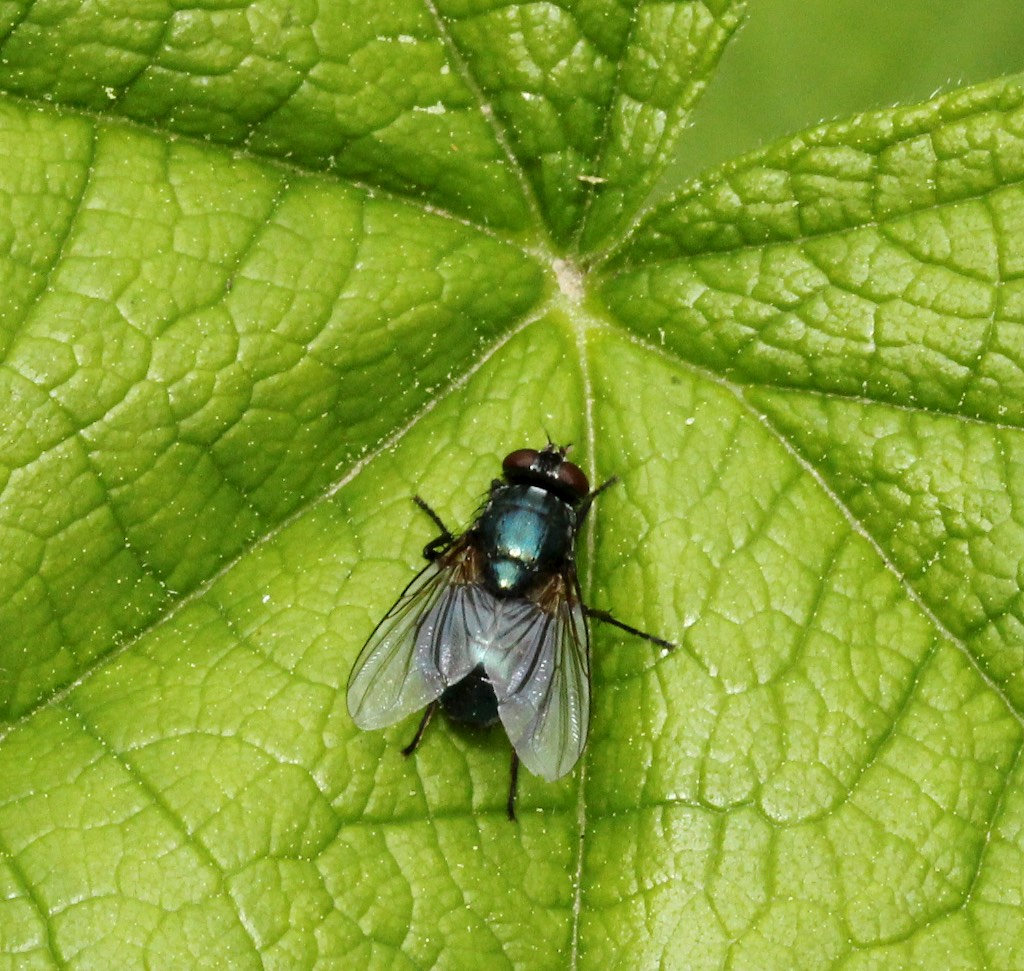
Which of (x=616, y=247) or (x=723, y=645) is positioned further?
(x=616, y=247)

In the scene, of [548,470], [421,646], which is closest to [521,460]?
[548,470]

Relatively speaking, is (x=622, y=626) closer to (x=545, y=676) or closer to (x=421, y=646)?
(x=545, y=676)

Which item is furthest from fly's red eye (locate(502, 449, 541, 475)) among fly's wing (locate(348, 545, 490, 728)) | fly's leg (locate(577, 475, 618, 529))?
fly's wing (locate(348, 545, 490, 728))

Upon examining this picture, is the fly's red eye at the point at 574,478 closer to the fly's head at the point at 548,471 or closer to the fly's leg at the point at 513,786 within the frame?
the fly's head at the point at 548,471

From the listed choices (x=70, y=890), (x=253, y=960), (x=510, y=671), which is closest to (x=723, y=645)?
(x=510, y=671)

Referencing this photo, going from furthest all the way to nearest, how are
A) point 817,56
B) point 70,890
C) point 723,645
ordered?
point 817,56 → point 723,645 → point 70,890

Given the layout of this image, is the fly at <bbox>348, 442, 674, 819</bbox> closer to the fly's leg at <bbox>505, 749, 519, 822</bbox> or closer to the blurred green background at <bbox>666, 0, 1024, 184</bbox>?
the fly's leg at <bbox>505, 749, 519, 822</bbox>

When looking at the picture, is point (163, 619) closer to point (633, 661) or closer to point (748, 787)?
point (633, 661)
